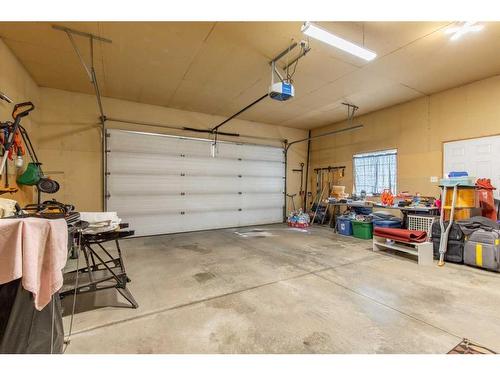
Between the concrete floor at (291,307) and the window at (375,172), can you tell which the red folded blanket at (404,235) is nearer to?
the concrete floor at (291,307)

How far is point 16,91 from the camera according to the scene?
384cm

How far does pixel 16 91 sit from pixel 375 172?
8.18 meters

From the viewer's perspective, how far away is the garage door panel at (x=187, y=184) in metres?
5.70

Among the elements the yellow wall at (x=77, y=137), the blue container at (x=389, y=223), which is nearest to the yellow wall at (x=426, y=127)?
the blue container at (x=389, y=223)

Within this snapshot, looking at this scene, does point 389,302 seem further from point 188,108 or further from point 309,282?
point 188,108

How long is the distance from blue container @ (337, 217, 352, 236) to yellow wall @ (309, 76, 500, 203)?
1.68 m

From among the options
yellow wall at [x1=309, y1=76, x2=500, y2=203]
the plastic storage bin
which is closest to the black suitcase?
the plastic storage bin

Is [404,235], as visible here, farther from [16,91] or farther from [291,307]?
[16,91]

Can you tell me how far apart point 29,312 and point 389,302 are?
3076 mm

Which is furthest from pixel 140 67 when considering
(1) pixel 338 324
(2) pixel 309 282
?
(1) pixel 338 324

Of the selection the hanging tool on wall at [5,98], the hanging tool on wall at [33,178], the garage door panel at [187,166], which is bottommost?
the hanging tool on wall at [33,178]

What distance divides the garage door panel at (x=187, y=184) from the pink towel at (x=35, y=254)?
464 centimetres

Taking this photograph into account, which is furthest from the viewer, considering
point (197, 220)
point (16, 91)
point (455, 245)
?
point (197, 220)

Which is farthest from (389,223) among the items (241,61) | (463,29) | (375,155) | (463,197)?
(241,61)
